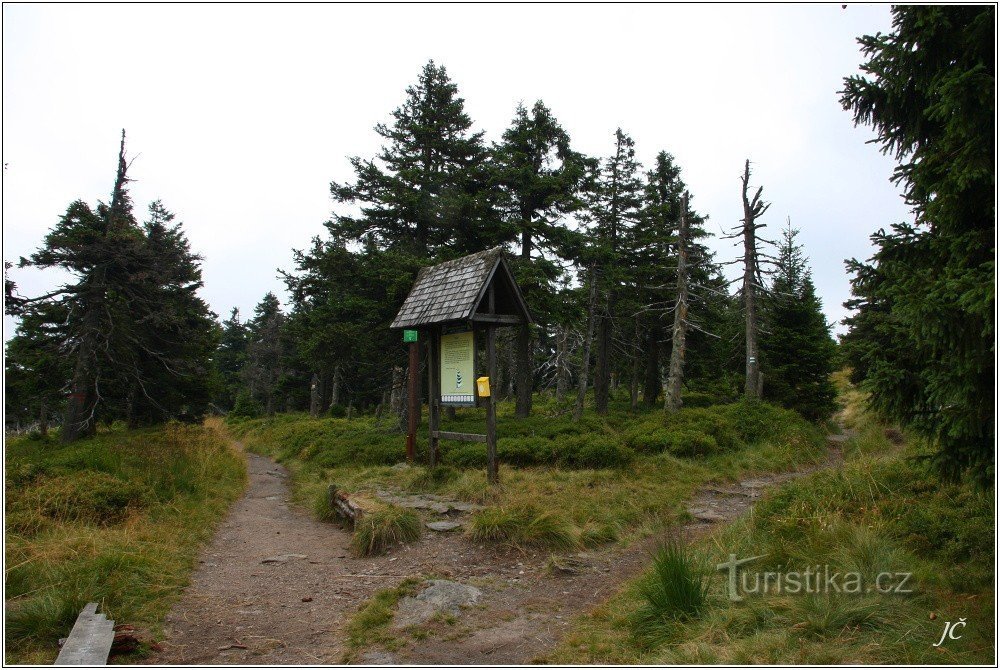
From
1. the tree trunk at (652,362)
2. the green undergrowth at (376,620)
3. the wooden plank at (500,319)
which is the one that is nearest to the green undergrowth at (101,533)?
the green undergrowth at (376,620)

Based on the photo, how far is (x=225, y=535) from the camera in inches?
334

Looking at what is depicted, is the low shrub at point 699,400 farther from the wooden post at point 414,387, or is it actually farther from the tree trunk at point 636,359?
the wooden post at point 414,387

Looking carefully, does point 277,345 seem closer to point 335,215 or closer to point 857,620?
point 335,215

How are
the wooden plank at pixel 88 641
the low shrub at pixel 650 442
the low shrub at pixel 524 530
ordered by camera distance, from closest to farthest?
the wooden plank at pixel 88 641 → the low shrub at pixel 524 530 → the low shrub at pixel 650 442

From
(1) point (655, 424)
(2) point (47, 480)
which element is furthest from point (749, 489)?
(2) point (47, 480)

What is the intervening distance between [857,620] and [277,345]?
148 feet

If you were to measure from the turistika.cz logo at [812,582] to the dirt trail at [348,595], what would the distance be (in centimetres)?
132

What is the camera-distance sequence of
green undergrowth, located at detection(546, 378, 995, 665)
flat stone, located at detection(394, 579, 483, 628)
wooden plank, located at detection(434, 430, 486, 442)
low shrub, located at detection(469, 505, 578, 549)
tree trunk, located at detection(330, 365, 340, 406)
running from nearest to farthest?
1. green undergrowth, located at detection(546, 378, 995, 665)
2. flat stone, located at detection(394, 579, 483, 628)
3. low shrub, located at detection(469, 505, 578, 549)
4. wooden plank, located at detection(434, 430, 486, 442)
5. tree trunk, located at detection(330, 365, 340, 406)

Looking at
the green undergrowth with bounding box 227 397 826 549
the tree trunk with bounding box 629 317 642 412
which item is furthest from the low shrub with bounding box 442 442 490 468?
the tree trunk with bounding box 629 317 642 412

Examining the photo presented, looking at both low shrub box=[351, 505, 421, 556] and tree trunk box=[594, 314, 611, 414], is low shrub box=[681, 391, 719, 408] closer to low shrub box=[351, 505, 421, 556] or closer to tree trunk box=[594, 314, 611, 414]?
tree trunk box=[594, 314, 611, 414]

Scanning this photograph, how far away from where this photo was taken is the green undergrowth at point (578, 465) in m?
7.88

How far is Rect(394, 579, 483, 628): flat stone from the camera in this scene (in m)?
5.10

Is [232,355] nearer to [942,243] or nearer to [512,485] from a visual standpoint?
[512,485]

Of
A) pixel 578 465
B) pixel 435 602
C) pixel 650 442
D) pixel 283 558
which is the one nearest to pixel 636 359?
pixel 650 442
